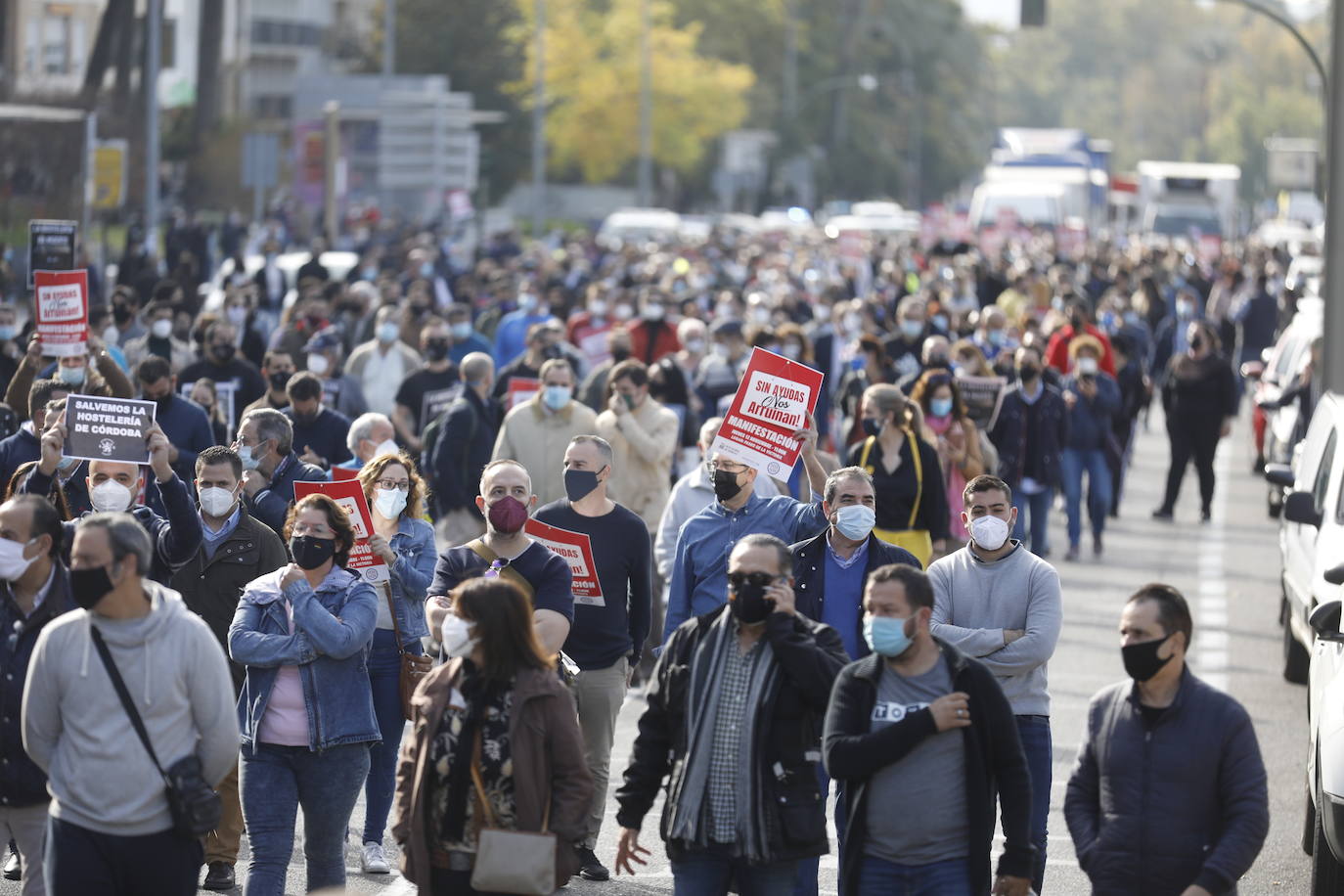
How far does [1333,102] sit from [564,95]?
6226cm

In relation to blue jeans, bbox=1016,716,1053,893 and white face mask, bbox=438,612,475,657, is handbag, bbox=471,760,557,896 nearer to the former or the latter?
white face mask, bbox=438,612,475,657

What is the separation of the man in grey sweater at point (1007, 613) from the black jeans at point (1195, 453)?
1329 cm

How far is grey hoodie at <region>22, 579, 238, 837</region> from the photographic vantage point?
6363 mm

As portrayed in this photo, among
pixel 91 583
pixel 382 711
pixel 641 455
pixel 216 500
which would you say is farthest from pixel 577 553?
pixel 641 455

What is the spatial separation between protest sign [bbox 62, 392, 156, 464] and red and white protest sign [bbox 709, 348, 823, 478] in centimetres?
232

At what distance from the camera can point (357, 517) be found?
884 cm

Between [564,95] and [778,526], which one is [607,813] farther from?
[564,95]

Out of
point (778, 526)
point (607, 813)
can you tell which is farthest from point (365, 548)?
point (607, 813)

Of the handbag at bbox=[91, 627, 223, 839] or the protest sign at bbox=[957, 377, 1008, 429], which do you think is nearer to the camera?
the handbag at bbox=[91, 627, 223, 839]

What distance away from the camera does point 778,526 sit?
9336mm

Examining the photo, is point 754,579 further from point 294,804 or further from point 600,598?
point 600,598

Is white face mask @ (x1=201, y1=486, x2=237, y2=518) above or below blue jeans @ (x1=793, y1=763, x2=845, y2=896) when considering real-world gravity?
above

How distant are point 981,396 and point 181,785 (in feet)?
38.4

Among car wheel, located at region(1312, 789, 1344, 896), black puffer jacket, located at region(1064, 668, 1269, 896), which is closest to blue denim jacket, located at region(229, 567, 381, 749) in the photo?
black puffer jacket, located at region(1064, 668, 1269, 896)
